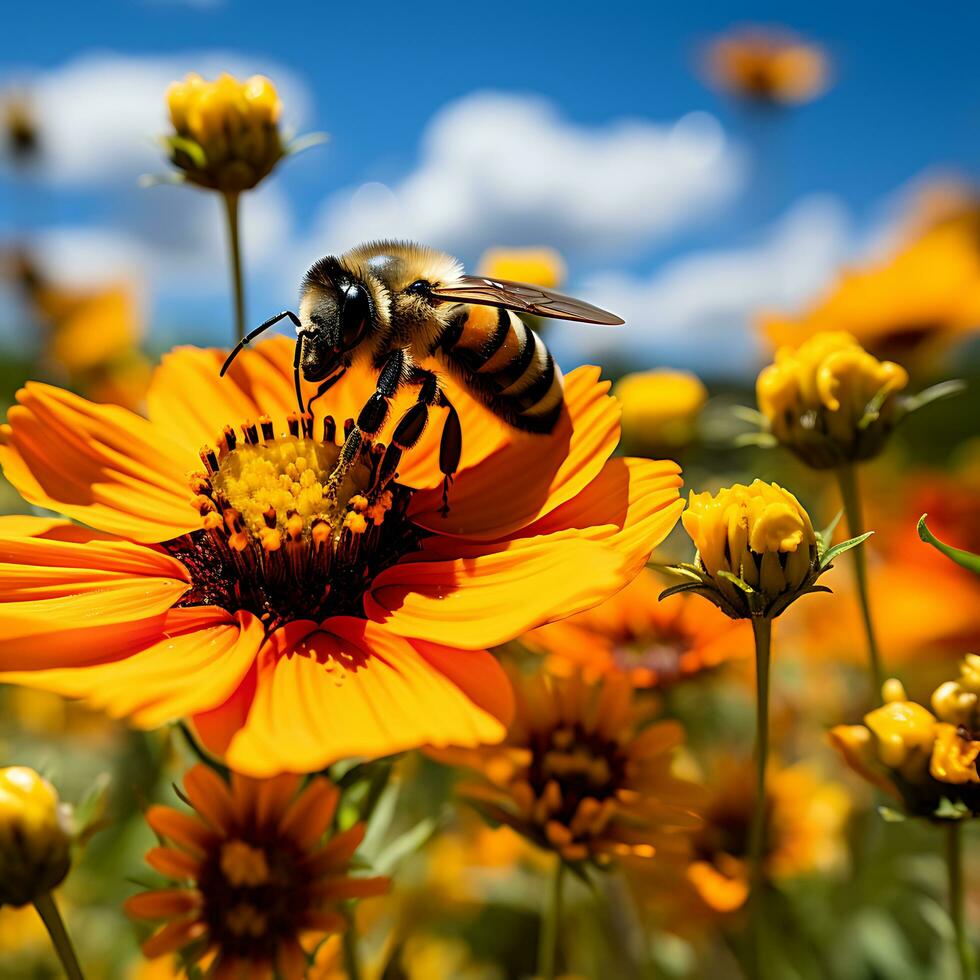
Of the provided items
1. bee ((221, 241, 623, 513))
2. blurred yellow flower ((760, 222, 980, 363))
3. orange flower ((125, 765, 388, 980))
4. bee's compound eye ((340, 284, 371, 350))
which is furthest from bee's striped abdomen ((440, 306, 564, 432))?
blurred yellow flower ((760, 222, 980, 363))

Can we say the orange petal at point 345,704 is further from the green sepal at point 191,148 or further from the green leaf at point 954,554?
the green sepal at point 191,148

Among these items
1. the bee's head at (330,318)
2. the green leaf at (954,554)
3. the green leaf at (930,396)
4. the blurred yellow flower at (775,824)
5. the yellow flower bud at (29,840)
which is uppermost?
the bee's head at (330,318)

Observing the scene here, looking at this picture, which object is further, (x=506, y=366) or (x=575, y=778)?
(x=506, y=366)

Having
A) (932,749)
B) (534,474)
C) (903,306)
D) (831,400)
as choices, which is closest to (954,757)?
(932,749)

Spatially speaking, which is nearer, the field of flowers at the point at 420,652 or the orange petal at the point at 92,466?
the field of flowers at the point at 420,652

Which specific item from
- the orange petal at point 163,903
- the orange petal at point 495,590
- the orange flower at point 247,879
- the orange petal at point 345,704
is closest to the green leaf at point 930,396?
the orange petal at point 495,590

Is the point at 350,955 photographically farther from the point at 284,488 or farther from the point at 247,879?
the point at 284,488

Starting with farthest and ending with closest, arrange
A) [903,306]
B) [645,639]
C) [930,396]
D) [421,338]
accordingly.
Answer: [903,306] < [645,639] < [421,338] < [930,396]
